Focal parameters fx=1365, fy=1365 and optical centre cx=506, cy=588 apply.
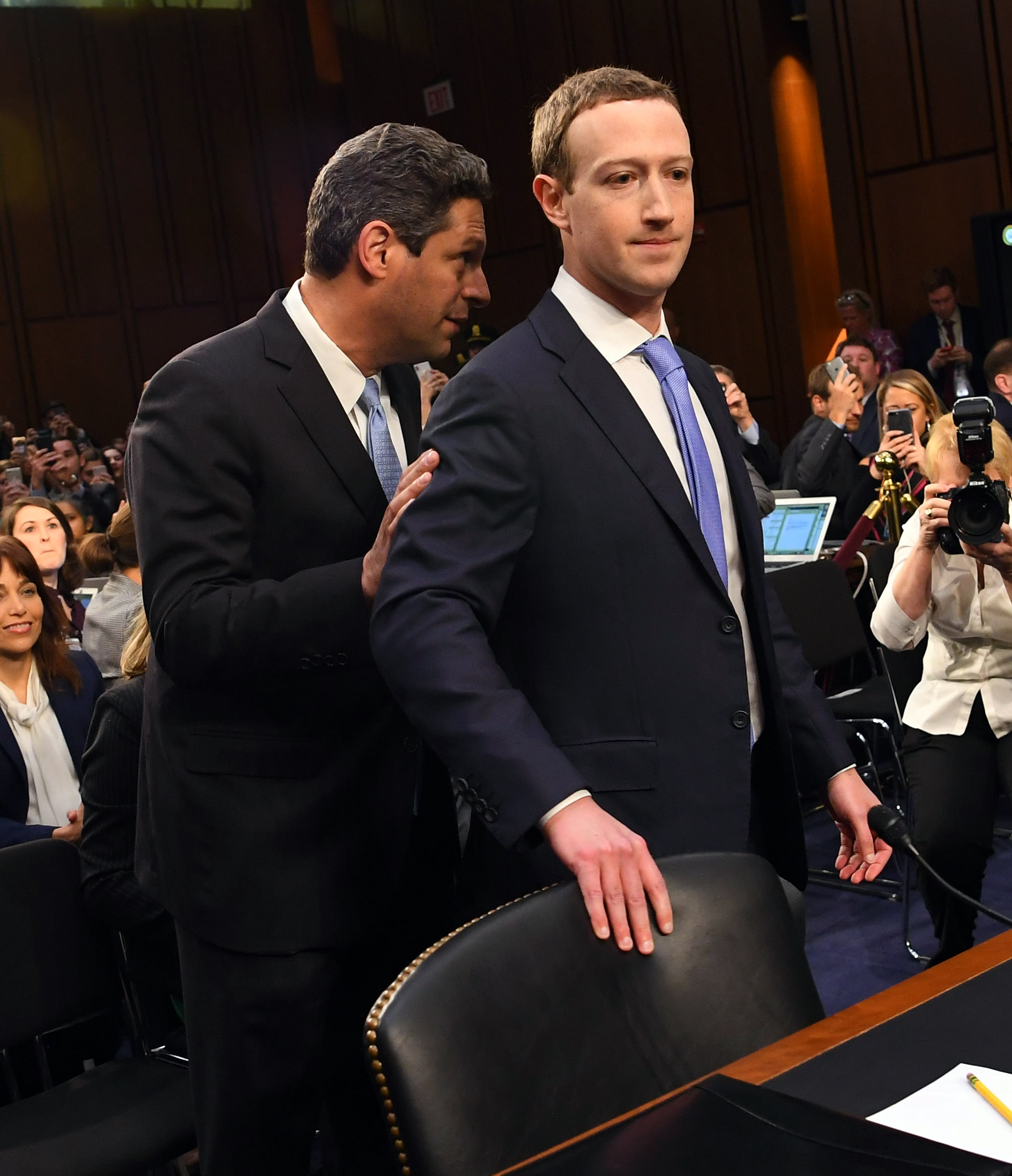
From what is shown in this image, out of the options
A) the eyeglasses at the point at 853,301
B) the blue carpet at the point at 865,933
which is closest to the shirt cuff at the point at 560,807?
the blue carpet at the point at 865,933

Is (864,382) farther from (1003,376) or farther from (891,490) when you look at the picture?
(891,490)

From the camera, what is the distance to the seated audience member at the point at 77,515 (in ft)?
19.6

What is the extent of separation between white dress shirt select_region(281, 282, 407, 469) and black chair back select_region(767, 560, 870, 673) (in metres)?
2.62

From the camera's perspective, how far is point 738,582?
63.0 inches

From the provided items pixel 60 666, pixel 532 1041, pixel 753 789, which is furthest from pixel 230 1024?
pixel 60 666

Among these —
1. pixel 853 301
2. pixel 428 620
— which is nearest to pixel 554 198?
pixel 428 620

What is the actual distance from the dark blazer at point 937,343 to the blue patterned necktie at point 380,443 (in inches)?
278

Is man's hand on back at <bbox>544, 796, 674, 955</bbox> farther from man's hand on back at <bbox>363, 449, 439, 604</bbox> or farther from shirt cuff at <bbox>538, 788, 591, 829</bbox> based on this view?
man's hand on back at <bbox>363, 449, 439, 604</bbox>

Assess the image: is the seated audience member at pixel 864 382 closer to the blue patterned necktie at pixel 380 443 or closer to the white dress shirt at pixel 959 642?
the white dress shirt at pixel 959 642

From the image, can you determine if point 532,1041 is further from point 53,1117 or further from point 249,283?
point 249,283

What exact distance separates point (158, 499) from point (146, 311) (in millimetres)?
11321

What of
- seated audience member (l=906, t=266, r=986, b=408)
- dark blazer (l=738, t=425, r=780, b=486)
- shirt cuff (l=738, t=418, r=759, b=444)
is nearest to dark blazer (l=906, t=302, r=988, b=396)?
seated audience member (l=906, t=266, r=986, b=408)

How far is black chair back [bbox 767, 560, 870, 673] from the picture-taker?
4137 mm

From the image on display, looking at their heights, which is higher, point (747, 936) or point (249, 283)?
point (249, 283)
